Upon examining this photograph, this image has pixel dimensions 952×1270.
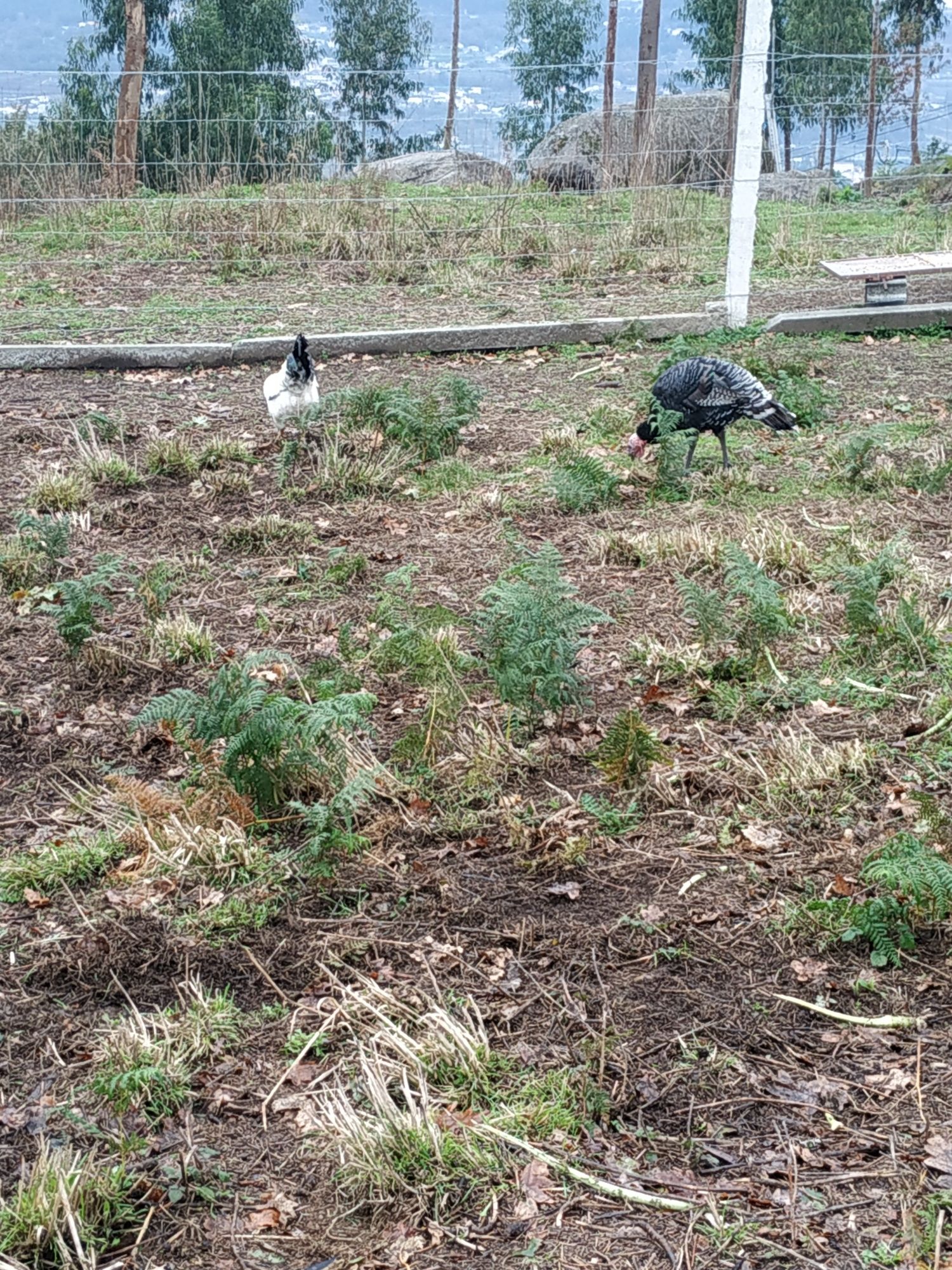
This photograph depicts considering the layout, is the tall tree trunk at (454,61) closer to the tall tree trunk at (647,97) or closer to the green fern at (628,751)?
the tall tree trunk at (647,97)

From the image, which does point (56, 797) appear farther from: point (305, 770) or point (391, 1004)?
point (391, 1004)

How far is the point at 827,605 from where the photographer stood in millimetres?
5129

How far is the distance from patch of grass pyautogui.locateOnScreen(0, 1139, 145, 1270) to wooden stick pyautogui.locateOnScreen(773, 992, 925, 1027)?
5.07 feet

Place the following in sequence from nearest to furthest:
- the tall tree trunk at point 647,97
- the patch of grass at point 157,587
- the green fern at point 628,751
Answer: the green fern at point 628,751, the patch of grass at point 157,587, the tall tree trunk at point 647,97

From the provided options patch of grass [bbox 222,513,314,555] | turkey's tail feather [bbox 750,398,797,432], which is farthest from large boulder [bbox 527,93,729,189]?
patch of grass [bbox 222,513,314,555]

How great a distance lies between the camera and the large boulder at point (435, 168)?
755 inches

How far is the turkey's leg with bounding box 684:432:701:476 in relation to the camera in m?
6.60

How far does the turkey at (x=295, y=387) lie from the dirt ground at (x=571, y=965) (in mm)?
1739

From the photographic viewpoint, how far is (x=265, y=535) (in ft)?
20.0

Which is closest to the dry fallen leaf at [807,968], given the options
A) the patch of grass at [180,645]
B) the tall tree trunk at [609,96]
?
the patch of grass at [180,645]

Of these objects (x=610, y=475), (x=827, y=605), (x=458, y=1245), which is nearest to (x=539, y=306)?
(x=610, y=475)

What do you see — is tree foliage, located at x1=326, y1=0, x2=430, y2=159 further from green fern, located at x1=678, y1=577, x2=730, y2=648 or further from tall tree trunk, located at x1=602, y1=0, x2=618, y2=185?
green fern, located at x1=678, y1=577, x2=730, y2=648

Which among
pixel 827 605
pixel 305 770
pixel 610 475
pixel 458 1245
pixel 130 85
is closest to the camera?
pixel 458 1245

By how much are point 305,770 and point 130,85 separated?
57.8 ft
